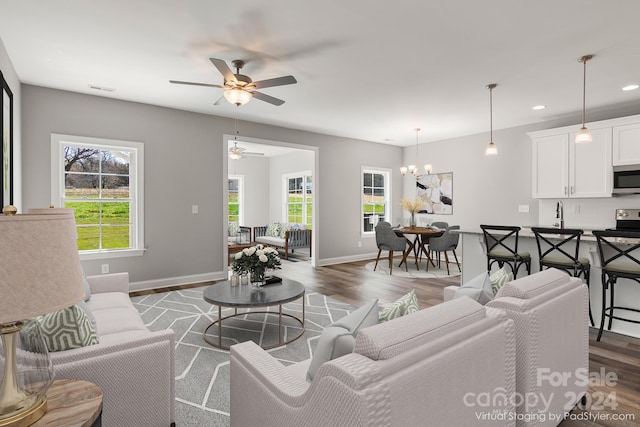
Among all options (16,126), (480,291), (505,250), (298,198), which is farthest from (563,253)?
(298,198)

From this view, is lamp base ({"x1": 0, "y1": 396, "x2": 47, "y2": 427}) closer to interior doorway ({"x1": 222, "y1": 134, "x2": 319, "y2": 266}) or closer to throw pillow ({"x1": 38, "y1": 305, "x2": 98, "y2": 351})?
throw pillow ({"x1": 38, "y1": 305, "x2": 98, "y2": 351})

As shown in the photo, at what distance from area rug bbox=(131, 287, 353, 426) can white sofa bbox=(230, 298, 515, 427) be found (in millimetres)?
735

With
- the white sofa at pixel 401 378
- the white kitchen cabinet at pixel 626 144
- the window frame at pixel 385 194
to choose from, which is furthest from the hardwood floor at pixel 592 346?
the white kitchen cabinet at pixel 626 144

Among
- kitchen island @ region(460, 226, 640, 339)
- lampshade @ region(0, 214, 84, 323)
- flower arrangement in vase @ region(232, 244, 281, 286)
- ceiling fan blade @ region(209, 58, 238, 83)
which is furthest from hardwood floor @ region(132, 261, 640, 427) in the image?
ceiling fan blade @ region(209, 58, 238, 83)

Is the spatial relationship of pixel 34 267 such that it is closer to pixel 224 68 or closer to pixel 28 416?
pixel 28 416

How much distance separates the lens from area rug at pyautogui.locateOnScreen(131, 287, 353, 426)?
7.05 ft

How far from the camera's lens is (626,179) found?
15.6 ft

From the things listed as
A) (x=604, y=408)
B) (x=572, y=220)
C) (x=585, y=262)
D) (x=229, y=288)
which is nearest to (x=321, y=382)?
(x=604, y=408)

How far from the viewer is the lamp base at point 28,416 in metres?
0.96

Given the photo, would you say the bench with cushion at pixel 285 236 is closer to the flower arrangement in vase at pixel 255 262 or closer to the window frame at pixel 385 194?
the window frame at pixel 385 194

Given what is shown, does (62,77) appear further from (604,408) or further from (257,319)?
(604,408)

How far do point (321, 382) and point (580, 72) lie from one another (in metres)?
4.41

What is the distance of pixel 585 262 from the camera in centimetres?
337

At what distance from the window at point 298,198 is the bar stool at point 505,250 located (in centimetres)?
501
